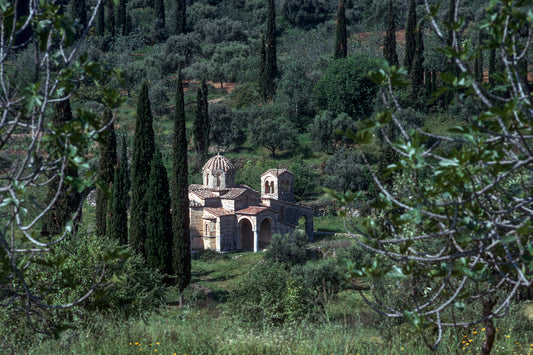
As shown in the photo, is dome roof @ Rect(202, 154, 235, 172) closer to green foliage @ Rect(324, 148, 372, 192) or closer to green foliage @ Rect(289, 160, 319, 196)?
green foliage @ Rect(289, 160, 319, 196)

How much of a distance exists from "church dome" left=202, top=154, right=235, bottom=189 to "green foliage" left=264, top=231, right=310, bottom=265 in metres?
6.03

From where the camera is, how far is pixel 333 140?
128ft

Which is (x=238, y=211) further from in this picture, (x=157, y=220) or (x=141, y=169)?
(x=157, y=220)

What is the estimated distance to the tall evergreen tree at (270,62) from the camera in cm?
4350

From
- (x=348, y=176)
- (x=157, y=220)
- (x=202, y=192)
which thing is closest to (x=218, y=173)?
(x=202, y=192)

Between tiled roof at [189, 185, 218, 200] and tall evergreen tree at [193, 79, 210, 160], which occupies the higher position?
tall evergreen tree at [193, 79, 210, 160]

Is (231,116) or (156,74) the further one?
(156,74)

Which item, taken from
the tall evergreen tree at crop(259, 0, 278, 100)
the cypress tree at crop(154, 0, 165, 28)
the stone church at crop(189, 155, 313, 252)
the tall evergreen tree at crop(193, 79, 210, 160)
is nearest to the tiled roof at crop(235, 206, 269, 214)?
the stone church at crop(189, 155, 313, 252)

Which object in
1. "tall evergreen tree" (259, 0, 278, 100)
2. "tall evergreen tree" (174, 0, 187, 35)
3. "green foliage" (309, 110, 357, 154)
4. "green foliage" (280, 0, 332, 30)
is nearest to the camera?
"green foliage" (309, 110, 357, 154)

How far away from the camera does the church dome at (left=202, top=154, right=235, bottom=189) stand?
3109cm

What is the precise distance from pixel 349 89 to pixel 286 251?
744 inches

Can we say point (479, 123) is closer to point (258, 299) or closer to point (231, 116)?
point (258, 299)

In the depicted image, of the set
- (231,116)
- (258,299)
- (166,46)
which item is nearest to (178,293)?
(258,299)

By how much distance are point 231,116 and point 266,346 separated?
3706 cm
